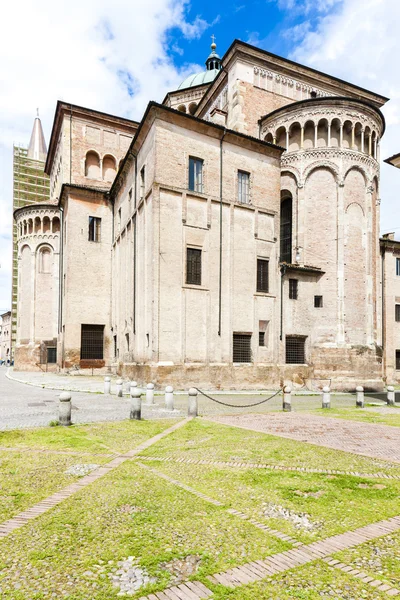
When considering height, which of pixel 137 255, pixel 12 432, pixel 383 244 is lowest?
pixel 12 432

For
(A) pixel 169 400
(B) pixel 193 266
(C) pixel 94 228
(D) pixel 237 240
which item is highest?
(C) pixel 94 228

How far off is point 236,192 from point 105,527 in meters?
21.8

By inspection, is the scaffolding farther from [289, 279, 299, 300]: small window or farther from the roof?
the roof

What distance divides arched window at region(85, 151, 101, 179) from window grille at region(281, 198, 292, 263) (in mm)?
16526

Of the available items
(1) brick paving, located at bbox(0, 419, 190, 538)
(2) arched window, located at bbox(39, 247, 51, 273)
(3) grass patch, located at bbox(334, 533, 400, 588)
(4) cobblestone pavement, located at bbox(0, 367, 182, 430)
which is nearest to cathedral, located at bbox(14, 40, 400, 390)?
(4) cobblestone pavement, located at bbox(0, 367, 182, 430)

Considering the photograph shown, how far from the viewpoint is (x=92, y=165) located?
35531 mm

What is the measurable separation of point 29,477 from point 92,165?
33.1m

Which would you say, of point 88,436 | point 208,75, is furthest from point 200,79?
point 88,436

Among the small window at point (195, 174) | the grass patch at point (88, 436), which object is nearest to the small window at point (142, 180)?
the small window at point (195, 174)

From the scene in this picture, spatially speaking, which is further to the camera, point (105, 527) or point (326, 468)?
point (326, 468)

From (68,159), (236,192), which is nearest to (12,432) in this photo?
(236,192)

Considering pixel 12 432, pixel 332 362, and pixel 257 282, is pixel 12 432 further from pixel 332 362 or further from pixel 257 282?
pixel 332 362

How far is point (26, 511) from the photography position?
4.95 meters

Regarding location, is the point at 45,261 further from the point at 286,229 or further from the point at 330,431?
the point at 330,431
